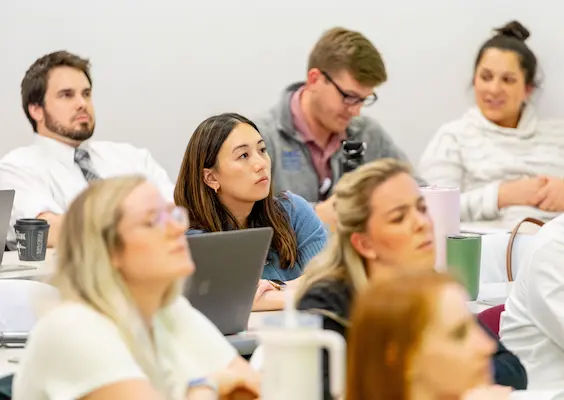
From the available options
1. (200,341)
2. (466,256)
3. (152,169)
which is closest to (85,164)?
(152,169)

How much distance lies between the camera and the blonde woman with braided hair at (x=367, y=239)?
6.83 ft

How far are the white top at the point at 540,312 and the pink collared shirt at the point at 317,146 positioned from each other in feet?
6.18

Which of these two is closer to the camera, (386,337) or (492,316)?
(386,337)

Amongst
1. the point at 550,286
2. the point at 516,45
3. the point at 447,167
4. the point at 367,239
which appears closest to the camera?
the point at 367,239

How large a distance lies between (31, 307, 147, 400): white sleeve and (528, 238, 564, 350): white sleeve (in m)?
1.39

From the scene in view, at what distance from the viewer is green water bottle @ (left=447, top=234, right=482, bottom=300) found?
300 cm

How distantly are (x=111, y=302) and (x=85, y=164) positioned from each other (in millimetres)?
2943

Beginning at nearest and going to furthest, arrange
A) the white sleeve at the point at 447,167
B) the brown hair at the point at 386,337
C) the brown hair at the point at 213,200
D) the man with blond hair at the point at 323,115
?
the brown hair at the point at 386,337 < the brown hair at the point at 213,200 < the man with blond hair at the point at 323,115 < the white sleeve at the point at 447,167

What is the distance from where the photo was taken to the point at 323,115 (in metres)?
4.63

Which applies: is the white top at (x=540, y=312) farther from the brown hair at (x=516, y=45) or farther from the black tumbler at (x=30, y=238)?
the brown hair at (x=516, y=45)

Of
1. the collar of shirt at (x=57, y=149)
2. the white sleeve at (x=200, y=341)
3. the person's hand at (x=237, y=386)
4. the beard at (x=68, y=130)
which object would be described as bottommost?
the person's hand at (x=237, y=386)

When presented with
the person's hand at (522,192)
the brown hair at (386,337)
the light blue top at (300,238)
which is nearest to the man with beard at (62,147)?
the light blue top at (300,238)

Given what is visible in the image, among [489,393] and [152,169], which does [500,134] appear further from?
[489,393]

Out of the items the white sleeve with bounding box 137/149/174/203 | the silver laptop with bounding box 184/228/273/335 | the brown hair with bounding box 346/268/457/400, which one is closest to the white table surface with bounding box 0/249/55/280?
the silver laptop with bounding box 184/228/273/335
